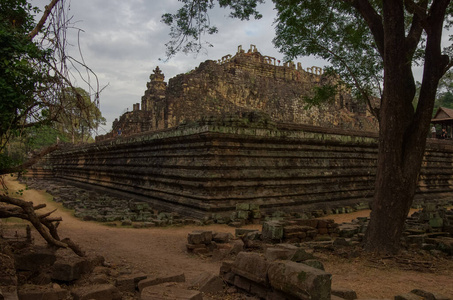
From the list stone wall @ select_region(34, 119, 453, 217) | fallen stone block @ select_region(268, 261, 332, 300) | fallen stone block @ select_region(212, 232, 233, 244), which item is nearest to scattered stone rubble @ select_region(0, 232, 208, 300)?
fallen stone block @ select_region(268, 261, 332, 300)

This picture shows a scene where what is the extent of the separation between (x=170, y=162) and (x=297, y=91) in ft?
79.2

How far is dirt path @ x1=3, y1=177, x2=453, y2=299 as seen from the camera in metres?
4.72

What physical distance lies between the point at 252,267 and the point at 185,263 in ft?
6.80

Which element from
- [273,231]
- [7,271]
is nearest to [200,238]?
[273,231]

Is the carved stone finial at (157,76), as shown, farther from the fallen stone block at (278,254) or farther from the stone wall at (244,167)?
the fallen stone block at (278,254)

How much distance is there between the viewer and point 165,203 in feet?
38.4

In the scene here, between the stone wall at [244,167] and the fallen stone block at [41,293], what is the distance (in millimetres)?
6118

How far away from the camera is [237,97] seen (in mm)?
24828

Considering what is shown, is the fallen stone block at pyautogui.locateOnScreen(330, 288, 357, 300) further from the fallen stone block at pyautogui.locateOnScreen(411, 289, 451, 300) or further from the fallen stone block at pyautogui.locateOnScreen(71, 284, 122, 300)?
the fallen stone block at pyautogui.locateOnScreen(71, 284, 122, 300)

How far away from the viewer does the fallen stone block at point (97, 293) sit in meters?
3.65

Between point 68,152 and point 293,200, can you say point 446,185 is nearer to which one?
point 293,200

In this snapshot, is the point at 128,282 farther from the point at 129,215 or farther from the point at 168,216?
the point at 129,215

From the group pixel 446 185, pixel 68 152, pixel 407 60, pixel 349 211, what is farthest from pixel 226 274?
pixel 68 152

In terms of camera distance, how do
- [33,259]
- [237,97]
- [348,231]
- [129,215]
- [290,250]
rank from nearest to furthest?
[33,259], [290,250], [348,231], [129,215], [237,97]
